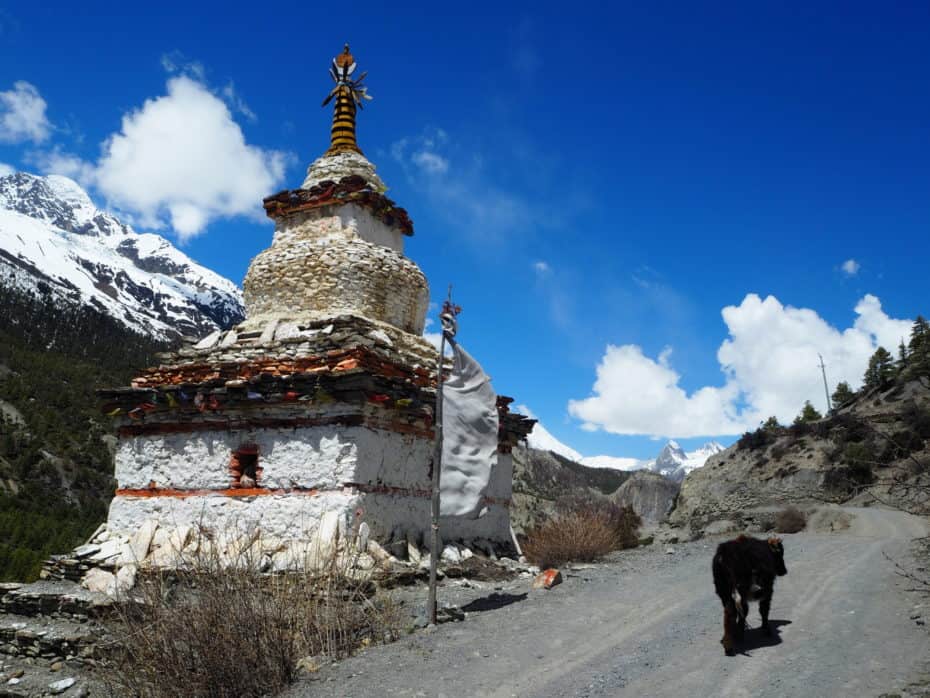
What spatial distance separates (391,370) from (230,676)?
6.13 metres

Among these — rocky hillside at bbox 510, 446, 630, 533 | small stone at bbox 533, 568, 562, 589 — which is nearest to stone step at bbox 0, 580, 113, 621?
small stone at bbox 533, 568, 562, 589

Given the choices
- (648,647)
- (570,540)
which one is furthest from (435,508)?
(570,540)

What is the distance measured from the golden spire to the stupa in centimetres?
250

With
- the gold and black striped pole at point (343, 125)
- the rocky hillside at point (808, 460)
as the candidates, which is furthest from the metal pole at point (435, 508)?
the rocky hillside at point (808, 460)

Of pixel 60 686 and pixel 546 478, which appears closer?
pixel 60 686

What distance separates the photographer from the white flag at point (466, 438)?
910cm

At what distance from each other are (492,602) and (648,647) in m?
2.85

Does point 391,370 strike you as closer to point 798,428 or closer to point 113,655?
point 113,655

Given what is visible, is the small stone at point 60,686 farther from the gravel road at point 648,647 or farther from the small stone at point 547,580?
the small stone at point 547,580

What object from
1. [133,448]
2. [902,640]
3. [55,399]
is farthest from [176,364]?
[55,399]

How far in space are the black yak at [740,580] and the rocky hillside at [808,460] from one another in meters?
21.8

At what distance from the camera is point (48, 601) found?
33.1ft

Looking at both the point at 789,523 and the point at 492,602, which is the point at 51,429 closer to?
the point at 789,523

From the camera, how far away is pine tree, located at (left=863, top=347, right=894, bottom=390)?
165 feet
